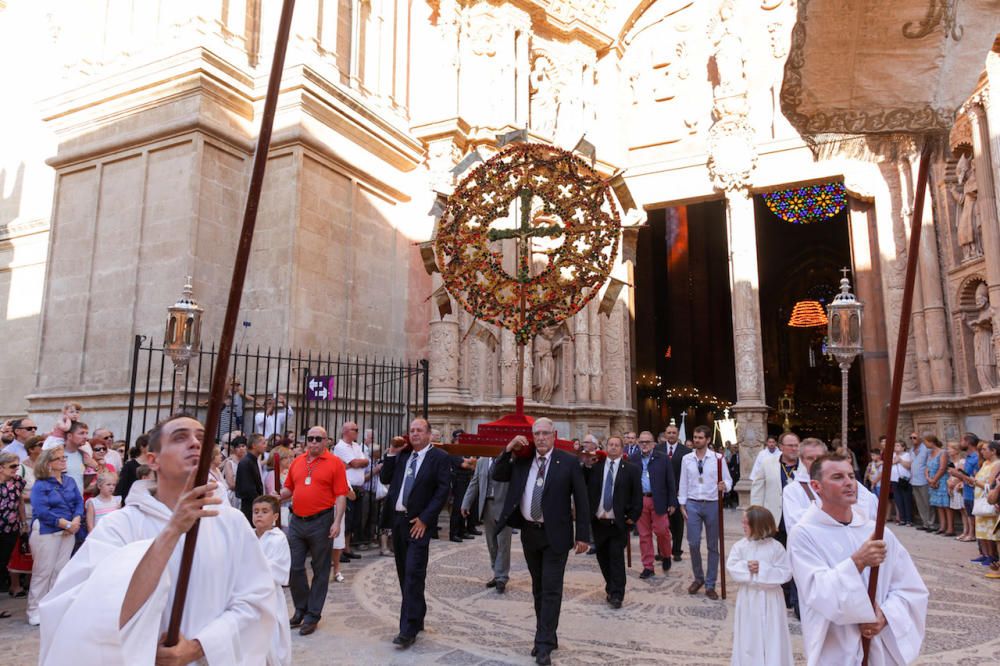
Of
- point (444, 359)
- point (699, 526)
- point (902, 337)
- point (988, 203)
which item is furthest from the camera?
point (444, 359)

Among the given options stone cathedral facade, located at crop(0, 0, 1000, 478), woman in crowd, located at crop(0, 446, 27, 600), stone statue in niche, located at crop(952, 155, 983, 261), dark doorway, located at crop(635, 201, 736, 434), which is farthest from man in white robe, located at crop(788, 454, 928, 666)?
dark doorway, located at crop(635, 201, 736, 434)

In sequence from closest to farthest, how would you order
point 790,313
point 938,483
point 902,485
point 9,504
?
point 9,504
point 938,483
point 902,485
point 790,313

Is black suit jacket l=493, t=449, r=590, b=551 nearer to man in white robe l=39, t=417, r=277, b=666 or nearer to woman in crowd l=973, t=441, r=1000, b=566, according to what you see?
man in white robe l=39, t=417, r=277, b=666

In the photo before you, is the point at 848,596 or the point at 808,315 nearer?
the point at 848,596

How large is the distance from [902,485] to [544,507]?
438 inches

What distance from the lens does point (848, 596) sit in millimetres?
3201

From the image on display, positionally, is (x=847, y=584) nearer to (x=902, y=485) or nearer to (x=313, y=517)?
(x=313, y=517)

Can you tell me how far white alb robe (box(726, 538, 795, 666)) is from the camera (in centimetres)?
482

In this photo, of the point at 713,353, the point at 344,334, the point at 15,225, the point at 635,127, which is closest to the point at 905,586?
the point at 344,334

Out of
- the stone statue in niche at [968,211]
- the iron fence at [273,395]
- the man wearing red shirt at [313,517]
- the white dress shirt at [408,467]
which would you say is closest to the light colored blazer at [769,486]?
the white dress shirt at [408,467]

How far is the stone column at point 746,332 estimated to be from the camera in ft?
55.0

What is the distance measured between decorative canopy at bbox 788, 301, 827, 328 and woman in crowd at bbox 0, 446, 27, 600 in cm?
2743

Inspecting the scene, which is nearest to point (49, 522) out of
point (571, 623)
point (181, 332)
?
point (181, 332)

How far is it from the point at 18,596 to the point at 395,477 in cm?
462
